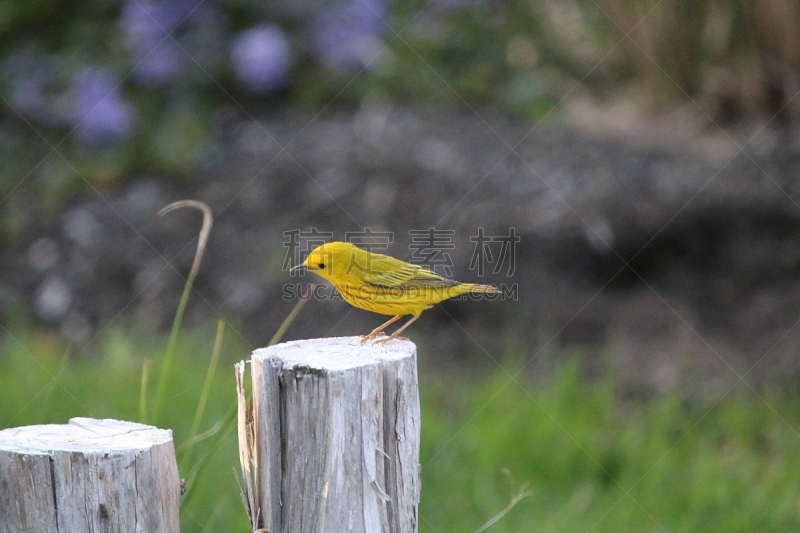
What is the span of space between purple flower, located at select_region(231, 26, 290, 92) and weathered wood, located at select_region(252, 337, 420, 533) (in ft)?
16.7

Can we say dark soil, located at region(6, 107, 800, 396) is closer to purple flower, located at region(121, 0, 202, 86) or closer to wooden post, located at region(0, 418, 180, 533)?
purple flower, located at region(121, 0, 202, 86)

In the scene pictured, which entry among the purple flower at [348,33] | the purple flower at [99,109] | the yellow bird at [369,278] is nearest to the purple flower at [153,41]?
the purple flower at [99,109]

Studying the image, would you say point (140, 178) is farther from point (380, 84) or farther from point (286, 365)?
point (286, 365)

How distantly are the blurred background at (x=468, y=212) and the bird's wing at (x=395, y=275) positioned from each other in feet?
4.38

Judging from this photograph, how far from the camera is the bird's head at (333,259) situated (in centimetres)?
325

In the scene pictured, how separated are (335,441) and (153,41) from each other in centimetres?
570

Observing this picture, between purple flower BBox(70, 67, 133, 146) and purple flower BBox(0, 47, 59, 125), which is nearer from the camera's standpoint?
purple flower BBox(70, 67, 133, 146)

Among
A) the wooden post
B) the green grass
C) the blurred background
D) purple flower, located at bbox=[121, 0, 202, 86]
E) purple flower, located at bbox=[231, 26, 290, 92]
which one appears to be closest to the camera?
the wooden post

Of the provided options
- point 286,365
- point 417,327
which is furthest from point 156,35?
point 286,365

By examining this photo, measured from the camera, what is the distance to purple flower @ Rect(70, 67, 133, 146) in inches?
267

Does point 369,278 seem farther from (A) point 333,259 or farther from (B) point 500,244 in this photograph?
(B) point 500,244

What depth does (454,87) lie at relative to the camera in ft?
23.8

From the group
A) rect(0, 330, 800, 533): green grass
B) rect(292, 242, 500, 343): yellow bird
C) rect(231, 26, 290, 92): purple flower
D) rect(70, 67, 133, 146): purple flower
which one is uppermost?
rect(231, 26, 290, 92): purple flower

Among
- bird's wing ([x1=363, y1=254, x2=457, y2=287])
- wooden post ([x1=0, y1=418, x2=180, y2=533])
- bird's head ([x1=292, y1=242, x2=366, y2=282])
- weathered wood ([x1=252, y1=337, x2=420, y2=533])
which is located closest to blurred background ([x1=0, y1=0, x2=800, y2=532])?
bird's wing ([x1=363, y1=254, x2=457, y2=287])
